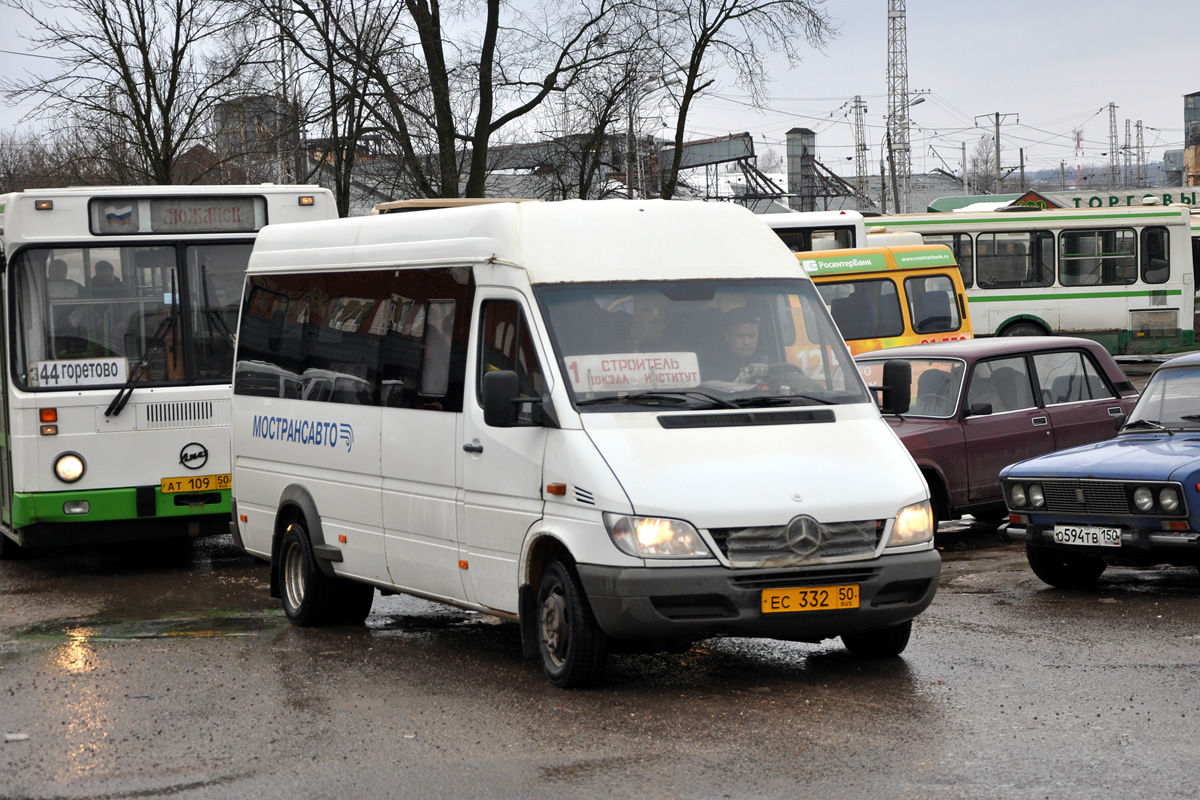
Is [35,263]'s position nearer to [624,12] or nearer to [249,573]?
[249,573]

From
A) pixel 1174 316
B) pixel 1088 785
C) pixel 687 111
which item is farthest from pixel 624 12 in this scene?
pixel 1088 785

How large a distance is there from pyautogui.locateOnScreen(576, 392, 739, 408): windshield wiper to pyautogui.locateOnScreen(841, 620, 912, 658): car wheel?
1.40m

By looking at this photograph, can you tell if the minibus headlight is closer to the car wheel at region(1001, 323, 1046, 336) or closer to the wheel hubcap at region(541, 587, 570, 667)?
the wheel hubcap at region(541, 587, 570, 667)

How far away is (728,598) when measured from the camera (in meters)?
7.24

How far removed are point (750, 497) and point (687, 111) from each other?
28073 mm

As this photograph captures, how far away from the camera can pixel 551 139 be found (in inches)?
1428

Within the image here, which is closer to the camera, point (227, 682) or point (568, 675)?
point (568, 675)

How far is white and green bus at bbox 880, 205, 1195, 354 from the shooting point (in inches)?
1245

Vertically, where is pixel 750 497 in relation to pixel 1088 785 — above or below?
above

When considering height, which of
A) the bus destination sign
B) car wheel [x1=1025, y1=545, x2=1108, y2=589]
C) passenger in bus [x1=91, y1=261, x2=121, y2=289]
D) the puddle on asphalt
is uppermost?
the bus destination sign

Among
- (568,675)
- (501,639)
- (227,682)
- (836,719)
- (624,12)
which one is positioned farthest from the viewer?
(624,12)

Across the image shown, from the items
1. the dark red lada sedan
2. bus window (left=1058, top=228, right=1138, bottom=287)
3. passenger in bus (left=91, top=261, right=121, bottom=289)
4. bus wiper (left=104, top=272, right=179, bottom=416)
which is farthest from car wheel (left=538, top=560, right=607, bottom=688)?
bus window (left=1058, top=228, right=1138, bottom=287)

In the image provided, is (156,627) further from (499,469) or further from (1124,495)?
(1124,495)

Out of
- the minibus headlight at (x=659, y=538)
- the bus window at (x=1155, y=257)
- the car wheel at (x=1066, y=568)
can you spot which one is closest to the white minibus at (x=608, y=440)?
the minibus headlight at (x=659, y=538)
